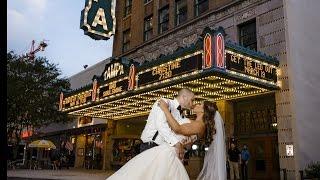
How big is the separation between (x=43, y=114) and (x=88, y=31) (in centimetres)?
991

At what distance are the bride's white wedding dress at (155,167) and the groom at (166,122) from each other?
13 cm

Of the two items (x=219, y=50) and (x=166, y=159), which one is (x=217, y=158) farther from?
(x=219, y=50)

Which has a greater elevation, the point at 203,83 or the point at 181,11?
the point at 181,11

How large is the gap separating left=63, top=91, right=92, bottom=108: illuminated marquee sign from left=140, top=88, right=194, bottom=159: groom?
736 inches

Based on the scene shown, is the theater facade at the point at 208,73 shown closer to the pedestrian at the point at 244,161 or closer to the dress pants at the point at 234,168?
the pedestrian at the point at 244,161

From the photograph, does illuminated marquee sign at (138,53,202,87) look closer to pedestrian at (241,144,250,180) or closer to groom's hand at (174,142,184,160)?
pedestrian at (241,144,250,180)

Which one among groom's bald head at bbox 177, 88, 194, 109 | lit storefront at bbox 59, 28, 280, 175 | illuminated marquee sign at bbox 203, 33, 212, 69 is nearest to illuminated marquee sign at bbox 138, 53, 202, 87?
lit storefront at bbox 59, 28, 280, 175

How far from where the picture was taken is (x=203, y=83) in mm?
16594

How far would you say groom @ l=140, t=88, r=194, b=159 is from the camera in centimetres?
496

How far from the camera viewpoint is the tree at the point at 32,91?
29812 millimetres

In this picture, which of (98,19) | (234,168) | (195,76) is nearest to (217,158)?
(195,76)

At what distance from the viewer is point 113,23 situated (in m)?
27.0

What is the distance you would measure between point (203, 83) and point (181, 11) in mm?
9294

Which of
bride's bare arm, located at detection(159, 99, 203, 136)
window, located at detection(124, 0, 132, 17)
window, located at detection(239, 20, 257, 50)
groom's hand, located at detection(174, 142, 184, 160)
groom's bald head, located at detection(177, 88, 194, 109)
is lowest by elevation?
groom's hand, located at detection(174, 142, 184, 160)
